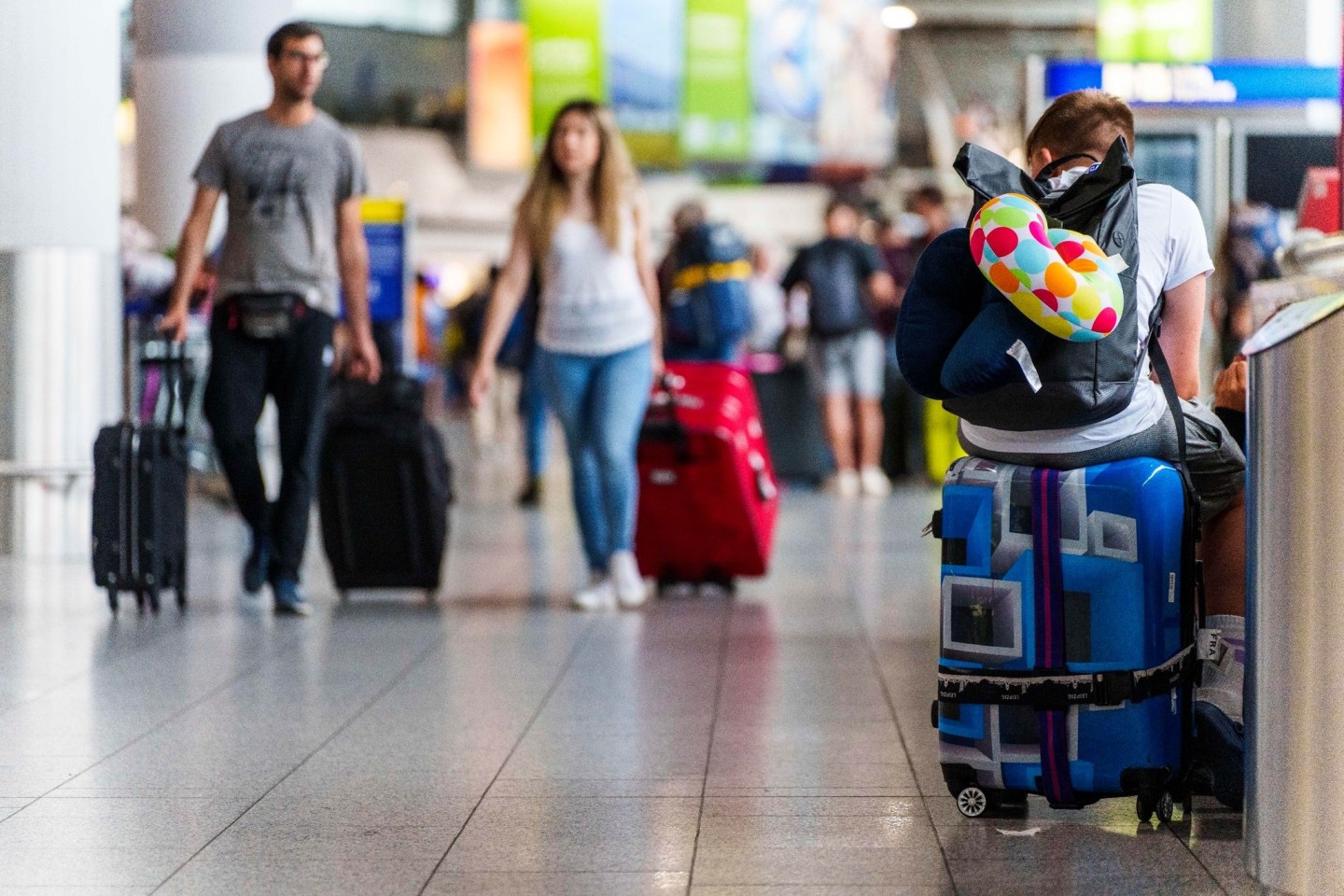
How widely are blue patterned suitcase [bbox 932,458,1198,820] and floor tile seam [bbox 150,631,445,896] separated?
4.48 feet

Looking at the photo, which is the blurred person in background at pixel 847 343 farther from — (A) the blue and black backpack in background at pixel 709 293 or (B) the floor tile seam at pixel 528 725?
(B) the floor tile seam at pixel 528 725

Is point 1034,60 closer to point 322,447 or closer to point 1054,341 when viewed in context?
point 322,447

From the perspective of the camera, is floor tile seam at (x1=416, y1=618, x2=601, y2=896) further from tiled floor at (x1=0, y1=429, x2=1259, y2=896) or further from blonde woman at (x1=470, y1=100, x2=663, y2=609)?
blonde woman at (x1=470, y1=100, x2=663, y2=609)

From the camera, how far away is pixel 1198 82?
339 inches

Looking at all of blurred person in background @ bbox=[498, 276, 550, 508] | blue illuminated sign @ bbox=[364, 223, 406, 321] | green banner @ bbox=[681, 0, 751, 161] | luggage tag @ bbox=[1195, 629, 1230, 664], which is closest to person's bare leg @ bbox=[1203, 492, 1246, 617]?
luggage tag @ bbox=[1195, 629, 1230, 664]

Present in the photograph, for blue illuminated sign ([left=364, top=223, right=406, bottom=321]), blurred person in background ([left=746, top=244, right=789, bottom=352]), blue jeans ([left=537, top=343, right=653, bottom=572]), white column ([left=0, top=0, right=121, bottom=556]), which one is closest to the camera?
blue jeans ([left=537, top=343, right=653, bottom=572])

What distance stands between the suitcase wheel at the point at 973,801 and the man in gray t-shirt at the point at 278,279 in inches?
138

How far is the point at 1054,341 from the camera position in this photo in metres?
3.36

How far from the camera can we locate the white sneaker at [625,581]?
269 inches

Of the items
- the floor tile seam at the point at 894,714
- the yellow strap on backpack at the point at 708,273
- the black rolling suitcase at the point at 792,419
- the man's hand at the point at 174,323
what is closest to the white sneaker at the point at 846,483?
the black rolling suitcase at the point at 792,419

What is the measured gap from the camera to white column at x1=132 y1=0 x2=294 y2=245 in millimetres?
9688

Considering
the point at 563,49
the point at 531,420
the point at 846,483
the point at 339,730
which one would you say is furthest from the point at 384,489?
the point at 563,49

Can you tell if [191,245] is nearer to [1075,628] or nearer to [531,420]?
[1075,628]

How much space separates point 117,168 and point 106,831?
553cm
